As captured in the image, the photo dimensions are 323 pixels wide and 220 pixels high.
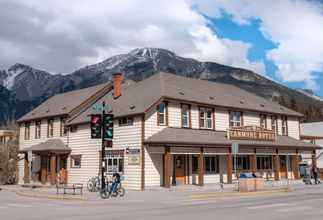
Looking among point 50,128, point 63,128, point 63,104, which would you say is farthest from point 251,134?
point 63,104

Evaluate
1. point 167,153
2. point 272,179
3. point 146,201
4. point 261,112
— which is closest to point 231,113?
point 261,112

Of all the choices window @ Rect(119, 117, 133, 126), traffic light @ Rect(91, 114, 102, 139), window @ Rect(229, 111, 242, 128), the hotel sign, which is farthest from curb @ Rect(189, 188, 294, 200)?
window @ Rect(229, 111, 242, 128)

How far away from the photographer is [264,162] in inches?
1716

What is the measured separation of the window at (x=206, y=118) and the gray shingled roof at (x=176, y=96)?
2.37ft

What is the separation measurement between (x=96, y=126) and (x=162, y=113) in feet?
26.4

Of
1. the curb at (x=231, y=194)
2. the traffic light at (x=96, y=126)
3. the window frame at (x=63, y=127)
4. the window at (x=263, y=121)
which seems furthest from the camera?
the window at (x=263, y=121)

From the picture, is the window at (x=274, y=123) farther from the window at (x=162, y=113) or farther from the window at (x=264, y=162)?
the window at (x=162, y=113)

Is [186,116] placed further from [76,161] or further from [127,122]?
[76,161]

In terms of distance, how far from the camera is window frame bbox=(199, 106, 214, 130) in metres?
37.8

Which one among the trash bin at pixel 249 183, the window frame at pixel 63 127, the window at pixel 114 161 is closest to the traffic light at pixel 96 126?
the window at pixel 114 161

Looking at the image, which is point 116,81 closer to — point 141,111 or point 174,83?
point 174,83

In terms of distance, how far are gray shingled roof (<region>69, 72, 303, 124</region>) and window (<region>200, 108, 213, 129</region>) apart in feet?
2.37

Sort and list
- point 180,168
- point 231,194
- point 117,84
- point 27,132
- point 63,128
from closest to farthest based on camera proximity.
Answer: point 231,194
point 180,168
point 117,84
point 63,128
point 27,132

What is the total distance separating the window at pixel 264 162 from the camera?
43.1 metres
